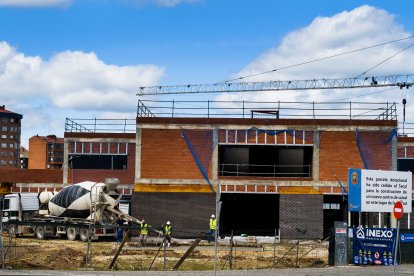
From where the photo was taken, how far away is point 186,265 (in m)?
29.5

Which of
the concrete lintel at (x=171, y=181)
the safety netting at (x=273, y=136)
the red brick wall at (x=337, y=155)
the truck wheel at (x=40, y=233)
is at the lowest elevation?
the truck wheel at (x=40, y=233)

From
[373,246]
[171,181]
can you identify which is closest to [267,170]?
[171,181]

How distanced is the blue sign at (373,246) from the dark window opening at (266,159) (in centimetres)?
1810

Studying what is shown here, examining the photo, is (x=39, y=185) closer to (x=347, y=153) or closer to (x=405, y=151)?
(x=347, y=153)

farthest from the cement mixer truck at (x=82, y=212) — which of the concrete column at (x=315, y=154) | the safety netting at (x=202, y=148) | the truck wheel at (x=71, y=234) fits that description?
the concrete column at (x=315, y=154)

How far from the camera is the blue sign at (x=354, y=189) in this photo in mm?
31438

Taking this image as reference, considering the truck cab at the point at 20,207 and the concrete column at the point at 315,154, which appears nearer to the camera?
the concrete column at the point at 315,154

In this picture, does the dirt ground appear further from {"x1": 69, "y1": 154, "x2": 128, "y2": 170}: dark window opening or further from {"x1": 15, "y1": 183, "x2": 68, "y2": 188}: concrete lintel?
{"x1": 15, "y1": 183, "x2": 68, "y2": 188}: concrete lintel

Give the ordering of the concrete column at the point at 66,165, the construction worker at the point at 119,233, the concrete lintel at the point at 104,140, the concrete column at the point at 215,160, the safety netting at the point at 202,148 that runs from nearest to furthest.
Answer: the construction worker at the point at 119,233 < the concrete column at the point at 215,160 < the safety netting at the point at 202,148 < the concrete column at the point at 66,165 < the concrete lintel at the point at 104,140

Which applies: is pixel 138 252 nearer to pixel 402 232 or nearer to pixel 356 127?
pixel 402 232

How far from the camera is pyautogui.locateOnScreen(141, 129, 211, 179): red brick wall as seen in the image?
47688 millimetres

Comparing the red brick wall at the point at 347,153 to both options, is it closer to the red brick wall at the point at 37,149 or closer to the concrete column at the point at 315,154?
the concrete column at the point at 315,154

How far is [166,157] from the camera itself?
47.9 m

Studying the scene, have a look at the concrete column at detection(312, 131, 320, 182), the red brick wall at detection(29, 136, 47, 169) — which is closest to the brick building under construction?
the concrete column at detection(312, 131, 320, 182)
